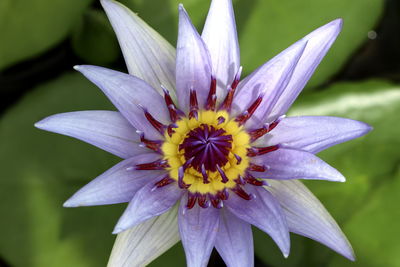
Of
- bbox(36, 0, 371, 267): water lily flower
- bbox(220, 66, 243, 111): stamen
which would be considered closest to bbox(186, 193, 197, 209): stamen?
bbox(36, 0, 371, 267): water lily flower

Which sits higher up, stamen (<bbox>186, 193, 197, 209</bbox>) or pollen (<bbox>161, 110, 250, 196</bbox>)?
pollen (<bbox>161, 110, 250, 196</bbox>)

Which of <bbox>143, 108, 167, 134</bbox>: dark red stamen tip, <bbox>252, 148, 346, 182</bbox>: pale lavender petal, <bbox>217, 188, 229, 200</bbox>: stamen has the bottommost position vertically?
<bbox>217, 188, 229, 200</bbox>: stamen

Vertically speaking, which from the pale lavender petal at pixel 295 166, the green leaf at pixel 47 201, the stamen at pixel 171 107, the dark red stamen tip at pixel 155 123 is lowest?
the green leaf at pixel 47 201

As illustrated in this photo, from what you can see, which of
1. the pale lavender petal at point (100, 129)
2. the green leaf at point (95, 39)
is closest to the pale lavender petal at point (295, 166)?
the pale lavender petal at point (100, 129)

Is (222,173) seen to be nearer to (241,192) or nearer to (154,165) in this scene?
(241,192)

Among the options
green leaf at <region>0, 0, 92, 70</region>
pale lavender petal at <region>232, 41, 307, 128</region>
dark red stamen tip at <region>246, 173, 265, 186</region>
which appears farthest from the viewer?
green leaf at <region>0, 0, 92, 70</region>

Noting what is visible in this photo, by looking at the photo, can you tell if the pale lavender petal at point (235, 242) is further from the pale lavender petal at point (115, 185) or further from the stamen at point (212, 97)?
the stamen at point (212, 97)

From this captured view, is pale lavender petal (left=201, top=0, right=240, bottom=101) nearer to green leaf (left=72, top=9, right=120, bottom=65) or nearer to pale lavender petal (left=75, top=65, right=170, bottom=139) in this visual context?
pale lavender petal (left=75, top=65, right=170, bottom=139)
